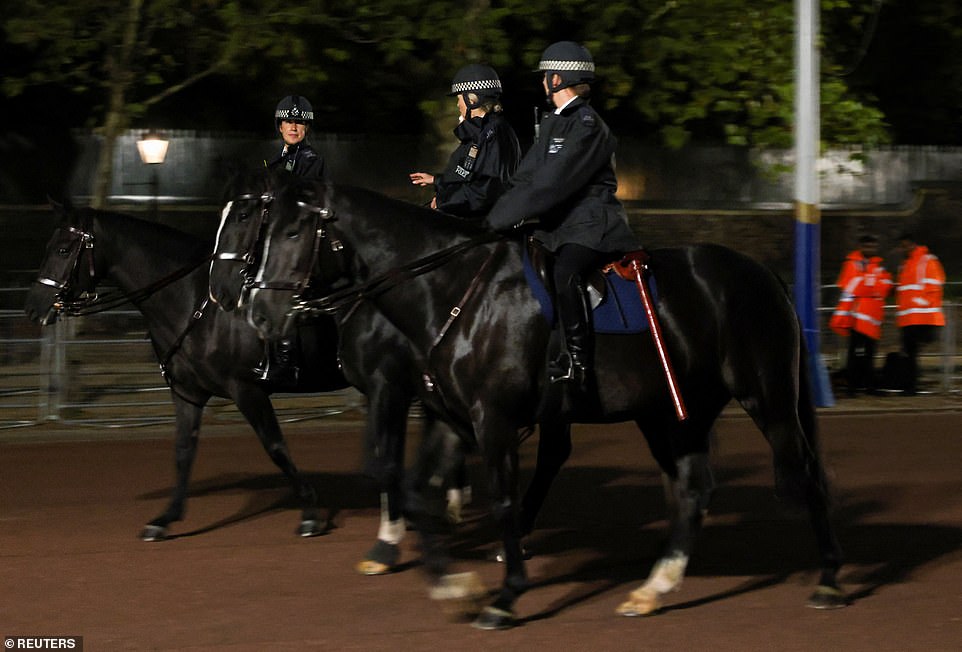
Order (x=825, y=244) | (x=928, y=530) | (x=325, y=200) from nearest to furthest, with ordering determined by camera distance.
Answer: (x=325, y=200), (x=928, y=530), (x=825, y=244)

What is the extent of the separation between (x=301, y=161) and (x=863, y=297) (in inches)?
375

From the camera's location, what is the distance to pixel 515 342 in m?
7.55

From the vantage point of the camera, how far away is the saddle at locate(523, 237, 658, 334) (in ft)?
25.3

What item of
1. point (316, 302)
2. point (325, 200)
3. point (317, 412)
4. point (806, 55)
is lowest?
point (317, 412)

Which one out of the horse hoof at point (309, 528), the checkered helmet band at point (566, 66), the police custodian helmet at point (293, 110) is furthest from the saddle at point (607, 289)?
the police custodian helmet at point (293, 110)

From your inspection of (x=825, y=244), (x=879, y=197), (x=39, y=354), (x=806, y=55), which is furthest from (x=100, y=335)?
(x=879, y=197)

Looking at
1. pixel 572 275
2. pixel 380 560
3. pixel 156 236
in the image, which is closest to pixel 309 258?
pixel 572 275

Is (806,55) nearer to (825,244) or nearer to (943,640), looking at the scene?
(943,640)

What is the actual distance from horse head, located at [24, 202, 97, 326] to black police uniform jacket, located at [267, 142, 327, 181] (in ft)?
4.45

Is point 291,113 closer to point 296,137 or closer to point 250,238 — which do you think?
point 296,137

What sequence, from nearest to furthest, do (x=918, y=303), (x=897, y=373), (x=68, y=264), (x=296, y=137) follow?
(x=68, y=264)
(x=296, y=137)
(x=918, y=303)
(x=897, y=373)

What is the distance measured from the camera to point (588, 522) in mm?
10227

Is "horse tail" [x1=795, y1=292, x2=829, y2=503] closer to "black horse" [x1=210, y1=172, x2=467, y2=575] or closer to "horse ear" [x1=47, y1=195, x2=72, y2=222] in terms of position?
"black horse" [x1=210, y1=172, x2=467, y2=575]

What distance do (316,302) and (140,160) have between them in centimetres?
2152
